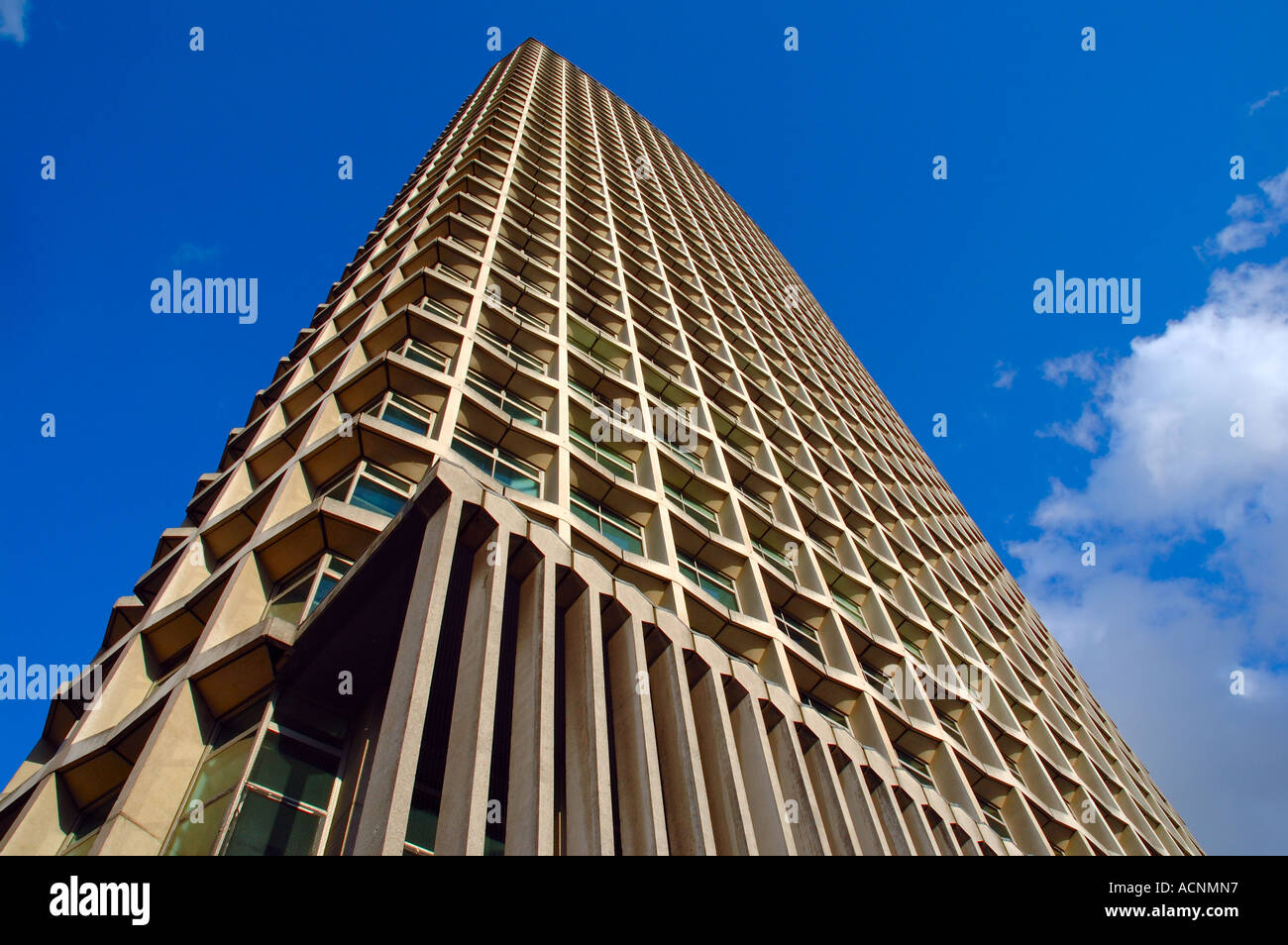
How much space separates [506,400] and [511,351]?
2245 millimetres

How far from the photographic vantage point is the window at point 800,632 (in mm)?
20516

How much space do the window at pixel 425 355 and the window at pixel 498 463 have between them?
8.78ft

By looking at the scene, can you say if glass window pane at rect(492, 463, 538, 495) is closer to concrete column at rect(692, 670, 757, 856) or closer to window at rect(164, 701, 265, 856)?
concrete column at rect(692, 670, 757, 856)

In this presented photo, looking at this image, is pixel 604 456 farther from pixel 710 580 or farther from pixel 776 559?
pixel 776 559

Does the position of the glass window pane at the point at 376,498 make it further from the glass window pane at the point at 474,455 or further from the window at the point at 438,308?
the window at the point at 438,308

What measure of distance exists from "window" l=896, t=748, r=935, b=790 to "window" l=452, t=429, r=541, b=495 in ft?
33.2

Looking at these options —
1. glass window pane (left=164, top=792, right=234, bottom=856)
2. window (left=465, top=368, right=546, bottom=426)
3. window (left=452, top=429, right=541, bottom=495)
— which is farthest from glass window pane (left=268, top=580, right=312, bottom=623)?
window (left=465, top=368, right=546, bottom=426)

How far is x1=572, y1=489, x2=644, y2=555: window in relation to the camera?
707 inches

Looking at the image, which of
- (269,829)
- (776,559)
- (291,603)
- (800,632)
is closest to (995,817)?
(800,632)

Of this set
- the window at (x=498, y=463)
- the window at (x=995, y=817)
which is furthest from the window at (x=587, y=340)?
the window at (x=995, y=817)
